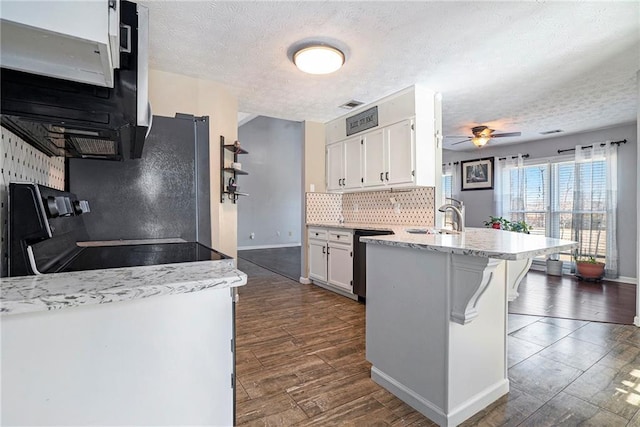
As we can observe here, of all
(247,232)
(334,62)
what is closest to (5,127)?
(334,62)

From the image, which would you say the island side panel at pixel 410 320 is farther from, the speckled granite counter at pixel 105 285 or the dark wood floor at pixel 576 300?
the dark wood floor at pixel 576 300

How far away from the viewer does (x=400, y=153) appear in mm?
3373

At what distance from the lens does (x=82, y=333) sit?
66 cm

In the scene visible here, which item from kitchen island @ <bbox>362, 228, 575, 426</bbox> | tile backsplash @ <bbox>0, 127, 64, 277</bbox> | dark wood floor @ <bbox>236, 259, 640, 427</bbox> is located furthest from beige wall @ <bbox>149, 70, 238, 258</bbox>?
kitchen island @ <bbox>362, 228, 575, 426</bbox>

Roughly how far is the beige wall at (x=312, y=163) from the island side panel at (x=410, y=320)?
8.12ft

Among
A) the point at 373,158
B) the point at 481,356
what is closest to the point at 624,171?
the point at 373,158

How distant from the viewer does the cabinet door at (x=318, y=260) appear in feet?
13.3

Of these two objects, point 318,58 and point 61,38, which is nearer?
point 61,38

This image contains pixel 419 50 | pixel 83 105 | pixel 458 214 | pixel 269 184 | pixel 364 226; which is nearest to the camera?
pixel 83 105

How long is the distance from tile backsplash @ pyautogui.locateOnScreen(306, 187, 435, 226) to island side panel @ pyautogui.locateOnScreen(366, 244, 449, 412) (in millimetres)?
1784

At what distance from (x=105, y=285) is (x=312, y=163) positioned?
390cm

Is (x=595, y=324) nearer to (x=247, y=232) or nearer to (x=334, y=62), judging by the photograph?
(x=334, y=62)

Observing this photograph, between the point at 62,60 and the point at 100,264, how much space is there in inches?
23.9

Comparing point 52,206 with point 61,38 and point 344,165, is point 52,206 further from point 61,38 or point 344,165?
point 344,165
